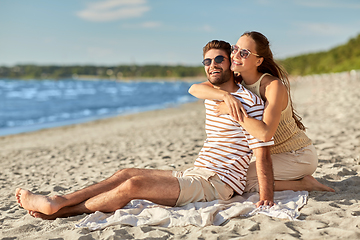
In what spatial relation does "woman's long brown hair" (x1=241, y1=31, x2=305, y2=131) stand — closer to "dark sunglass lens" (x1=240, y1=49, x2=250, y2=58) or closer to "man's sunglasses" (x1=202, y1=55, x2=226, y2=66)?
"dark sunglass lens" (x1=240, y1=49, x2=250, y2=58)

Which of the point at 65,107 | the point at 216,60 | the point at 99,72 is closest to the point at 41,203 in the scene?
the point at 216,60

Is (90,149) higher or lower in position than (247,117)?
lower

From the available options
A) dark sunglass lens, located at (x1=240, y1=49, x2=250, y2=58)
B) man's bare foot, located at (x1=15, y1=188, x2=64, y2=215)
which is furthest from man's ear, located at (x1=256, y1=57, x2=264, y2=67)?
man's bare foot, located at (x1=15, y1=188, x2=64, y2=215)

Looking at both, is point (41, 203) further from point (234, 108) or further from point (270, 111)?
point (270, 111)

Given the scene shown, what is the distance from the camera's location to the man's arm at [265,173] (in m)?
2.76

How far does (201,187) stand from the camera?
2.92m

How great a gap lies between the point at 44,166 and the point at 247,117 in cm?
451

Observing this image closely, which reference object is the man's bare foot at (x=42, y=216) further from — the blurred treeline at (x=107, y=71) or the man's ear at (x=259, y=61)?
the blurred treeline at (x=107, y=71)

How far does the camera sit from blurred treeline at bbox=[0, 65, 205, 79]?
100m

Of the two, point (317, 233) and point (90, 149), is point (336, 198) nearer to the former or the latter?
point (317, 233)

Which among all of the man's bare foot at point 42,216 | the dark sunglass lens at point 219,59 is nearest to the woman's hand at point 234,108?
the dark sunglass lens at point 219,59

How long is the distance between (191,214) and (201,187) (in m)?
0.28

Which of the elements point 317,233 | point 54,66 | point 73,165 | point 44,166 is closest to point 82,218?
point 317,233

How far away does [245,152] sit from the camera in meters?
2.97
